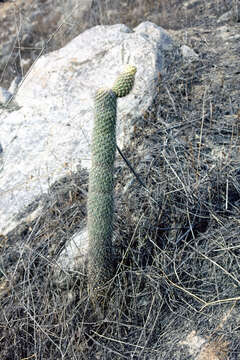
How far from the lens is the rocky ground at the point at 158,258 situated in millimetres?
2447

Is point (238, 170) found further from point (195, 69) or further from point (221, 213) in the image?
point (195, 69)

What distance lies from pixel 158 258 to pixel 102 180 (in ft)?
2.33

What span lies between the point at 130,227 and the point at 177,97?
1.60m

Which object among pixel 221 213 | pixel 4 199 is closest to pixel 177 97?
pixel 221 213

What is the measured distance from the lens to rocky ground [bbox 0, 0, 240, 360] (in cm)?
245

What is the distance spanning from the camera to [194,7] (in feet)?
23.2

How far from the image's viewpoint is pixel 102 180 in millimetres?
2363

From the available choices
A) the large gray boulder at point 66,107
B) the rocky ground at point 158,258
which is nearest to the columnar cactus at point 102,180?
the rocky ground at point 158,258

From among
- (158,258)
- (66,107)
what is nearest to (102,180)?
(158,258)

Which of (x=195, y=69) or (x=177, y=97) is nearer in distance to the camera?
(x=177, y=97)

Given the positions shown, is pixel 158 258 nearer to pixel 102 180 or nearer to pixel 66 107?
pixel 102 180

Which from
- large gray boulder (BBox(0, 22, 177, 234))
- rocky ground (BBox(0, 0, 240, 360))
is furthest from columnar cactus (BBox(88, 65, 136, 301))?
large gray boulder (BBox(0, 22, 177, 234))

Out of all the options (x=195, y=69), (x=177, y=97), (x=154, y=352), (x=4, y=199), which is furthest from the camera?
(x=195, y=69)

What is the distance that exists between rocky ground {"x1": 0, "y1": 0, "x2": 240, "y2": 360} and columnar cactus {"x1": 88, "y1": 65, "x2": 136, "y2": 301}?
0.52 feet
